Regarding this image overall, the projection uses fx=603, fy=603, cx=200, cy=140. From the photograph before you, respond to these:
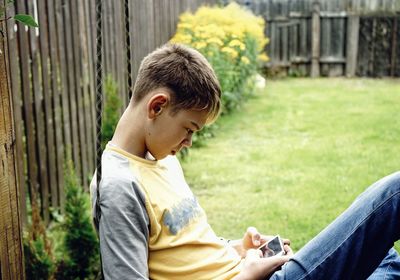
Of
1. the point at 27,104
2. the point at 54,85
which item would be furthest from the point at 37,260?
the point at 54,85

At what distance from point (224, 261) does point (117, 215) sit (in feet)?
1.63

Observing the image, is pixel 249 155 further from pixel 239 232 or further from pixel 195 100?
pixel 195 100

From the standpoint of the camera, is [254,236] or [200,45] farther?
[200,45]

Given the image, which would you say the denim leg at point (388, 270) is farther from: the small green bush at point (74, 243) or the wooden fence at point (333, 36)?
the wooden fence at point (333, 36)

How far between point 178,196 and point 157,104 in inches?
12.4

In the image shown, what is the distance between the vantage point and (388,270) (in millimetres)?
2070

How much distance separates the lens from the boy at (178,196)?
1836 millimetres

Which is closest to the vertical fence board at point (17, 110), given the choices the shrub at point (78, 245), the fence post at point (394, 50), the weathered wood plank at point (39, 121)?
the weathered wood plank at point (39, 121)

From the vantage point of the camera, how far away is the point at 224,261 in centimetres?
203

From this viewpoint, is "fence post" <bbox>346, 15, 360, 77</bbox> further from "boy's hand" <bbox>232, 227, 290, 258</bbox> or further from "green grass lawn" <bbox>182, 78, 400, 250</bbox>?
"boy's hand" <bbox>232, 227, 290, 258</bbox>

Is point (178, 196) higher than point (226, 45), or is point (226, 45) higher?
point (178, 196)

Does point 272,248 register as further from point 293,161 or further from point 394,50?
point 394,50

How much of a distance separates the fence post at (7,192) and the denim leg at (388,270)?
120 centimetres

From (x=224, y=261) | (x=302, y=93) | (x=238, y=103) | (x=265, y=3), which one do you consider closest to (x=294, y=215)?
(x=224, y=261)
